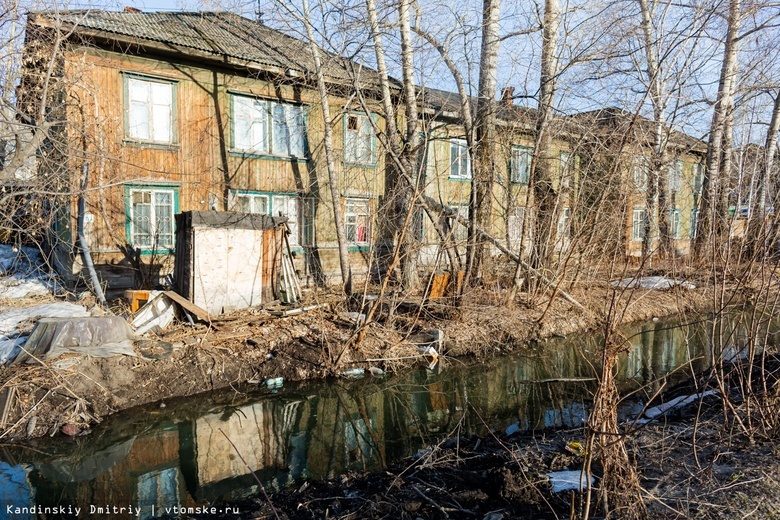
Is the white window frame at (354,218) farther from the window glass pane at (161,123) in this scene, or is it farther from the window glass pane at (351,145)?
the window glass pane at (161,123)

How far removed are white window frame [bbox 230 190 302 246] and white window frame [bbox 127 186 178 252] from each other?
149 cm

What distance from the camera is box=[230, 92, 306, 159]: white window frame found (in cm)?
1332

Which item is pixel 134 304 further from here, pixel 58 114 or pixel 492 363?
pixel 492 363

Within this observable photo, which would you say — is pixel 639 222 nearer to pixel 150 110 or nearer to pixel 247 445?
pixel 247 445

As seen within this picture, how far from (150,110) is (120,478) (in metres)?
9.30

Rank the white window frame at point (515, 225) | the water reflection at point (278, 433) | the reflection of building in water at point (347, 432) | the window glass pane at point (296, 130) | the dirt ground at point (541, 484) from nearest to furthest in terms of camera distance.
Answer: the dirt ground at point (541, 484)
the water reflection at point (278, 433)
the reflection of building in water at point (347, 432)
the white window frame at point (515, 225)
the window glass pane at point (296, 130)

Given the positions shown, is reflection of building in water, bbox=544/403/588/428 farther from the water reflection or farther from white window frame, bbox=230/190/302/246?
white window frame, bbox=230/190/302/246

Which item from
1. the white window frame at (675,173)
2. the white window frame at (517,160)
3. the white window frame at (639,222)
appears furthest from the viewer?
the white window frame at (517,160)

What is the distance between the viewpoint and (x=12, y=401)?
5918 mm

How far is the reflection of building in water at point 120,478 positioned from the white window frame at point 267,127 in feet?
29.6

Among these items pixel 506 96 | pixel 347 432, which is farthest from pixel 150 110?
pixel 347 432

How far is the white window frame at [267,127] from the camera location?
13.3 m

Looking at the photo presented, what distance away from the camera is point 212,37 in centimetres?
1321

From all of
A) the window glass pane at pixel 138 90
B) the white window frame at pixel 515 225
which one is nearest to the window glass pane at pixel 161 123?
the window glass pane at pixel 138 90
